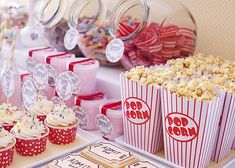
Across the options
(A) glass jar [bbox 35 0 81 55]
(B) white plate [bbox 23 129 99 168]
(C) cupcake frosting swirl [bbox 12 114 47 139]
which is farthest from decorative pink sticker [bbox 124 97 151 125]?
(A) glass jar [bbox 35 0 81 55]

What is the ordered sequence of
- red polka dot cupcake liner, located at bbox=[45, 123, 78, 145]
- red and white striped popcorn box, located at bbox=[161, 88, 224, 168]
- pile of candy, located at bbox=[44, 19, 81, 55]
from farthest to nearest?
pile of candy, located at bbox=[44, 19, 81, 55], red polka dot cupcake liner, located at bbox=[45, 123, 78, 145], red and white striped popcorn box, located at bbox=[161, 88, 224, 168]

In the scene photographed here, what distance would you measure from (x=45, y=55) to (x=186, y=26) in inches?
22.5

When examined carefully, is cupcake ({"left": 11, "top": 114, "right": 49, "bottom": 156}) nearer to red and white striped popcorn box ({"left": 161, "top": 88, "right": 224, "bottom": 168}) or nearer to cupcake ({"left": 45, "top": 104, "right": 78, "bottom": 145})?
cupcake ({"left": 45, "top": 104, "right": 78, "bottom": 145})

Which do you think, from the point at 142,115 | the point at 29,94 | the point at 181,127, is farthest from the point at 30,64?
the point at 181,127

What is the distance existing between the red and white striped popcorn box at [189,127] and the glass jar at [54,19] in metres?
0.74

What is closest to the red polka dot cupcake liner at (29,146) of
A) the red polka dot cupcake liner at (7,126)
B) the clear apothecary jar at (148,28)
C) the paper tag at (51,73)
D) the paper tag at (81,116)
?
the red polka dot cupcake liner at (7,126)

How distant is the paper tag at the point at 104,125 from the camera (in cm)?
116

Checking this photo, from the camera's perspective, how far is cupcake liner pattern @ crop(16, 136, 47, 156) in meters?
1.06

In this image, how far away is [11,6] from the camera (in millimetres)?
2172

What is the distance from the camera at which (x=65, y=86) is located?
122cm

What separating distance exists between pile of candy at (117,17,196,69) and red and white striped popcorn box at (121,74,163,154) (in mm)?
236

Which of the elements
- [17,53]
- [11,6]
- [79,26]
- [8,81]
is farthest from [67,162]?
[11,6]

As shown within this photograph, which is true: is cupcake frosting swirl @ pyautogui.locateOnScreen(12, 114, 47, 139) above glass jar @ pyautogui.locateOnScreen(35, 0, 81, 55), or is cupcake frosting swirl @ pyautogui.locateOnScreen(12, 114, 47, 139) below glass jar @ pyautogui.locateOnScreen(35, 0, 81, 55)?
below

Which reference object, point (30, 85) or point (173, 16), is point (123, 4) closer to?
point (173, 16)
